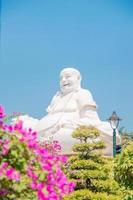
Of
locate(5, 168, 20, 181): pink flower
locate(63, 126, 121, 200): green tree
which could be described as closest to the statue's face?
locate(63, 126, 121, 200): green tree

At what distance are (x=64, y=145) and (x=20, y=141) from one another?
1771cm

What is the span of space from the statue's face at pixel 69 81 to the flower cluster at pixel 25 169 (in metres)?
19.2

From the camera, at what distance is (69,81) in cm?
2347

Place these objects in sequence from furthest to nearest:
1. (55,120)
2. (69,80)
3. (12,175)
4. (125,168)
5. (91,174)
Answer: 1. (69,80)
2. (55,120)
3. (91,174)
4. (125,168)
5. (12,175)

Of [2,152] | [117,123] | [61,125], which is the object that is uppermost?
[61,125]

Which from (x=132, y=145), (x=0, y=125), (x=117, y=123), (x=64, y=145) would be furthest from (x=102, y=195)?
(x=64, y=145)

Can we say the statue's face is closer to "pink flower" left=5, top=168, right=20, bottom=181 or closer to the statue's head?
the statue's head

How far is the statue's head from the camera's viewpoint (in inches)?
926

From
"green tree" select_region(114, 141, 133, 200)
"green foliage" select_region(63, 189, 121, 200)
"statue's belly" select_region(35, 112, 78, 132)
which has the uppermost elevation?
"statue's belly" select_region(35, 112, 78, 132)

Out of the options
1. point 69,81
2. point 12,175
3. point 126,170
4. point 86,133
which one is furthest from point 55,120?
point 12,175

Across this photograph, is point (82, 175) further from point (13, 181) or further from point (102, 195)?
point (13, 181)

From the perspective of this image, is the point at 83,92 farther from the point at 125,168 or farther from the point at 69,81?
the point at 125,168

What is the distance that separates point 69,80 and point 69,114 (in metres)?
1.38

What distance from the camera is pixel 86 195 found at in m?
10.7
